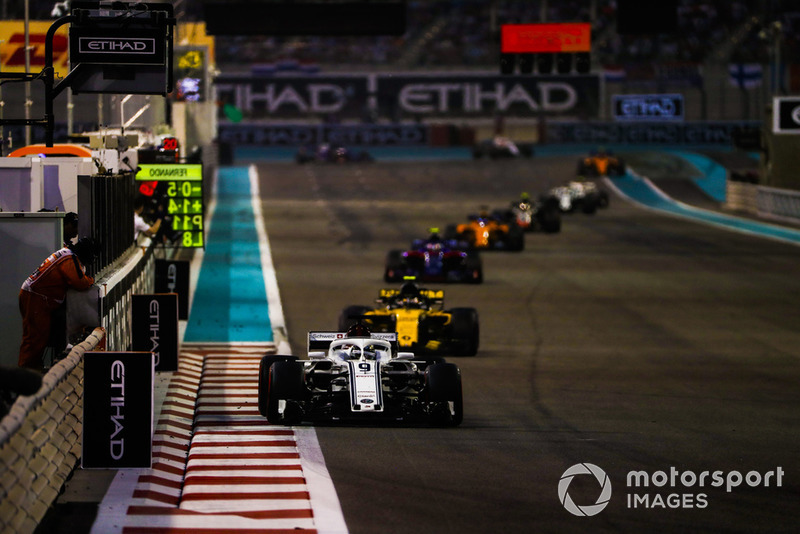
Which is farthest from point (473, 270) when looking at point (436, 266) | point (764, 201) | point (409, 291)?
point (764, 201)

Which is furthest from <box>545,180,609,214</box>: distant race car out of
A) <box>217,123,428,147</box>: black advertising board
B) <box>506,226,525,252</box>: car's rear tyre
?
<box>217,123,428,147</box>: black advertising board

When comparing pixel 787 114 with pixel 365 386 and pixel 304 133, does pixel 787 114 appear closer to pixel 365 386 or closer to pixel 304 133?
pixel 365 386

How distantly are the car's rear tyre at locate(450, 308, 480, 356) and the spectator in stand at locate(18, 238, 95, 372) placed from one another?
22.5 feet

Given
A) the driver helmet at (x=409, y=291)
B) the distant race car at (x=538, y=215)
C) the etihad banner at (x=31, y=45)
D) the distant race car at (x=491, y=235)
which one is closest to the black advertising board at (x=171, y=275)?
the driver helmet at (x=409, y=291)

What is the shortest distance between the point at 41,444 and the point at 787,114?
43.5 meters

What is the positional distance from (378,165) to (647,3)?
3783 centimetres

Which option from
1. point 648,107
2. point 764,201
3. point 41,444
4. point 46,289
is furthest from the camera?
point 648,107

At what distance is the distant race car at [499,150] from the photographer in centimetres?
7712

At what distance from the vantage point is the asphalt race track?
10094 millimetres

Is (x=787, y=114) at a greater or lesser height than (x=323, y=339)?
greater

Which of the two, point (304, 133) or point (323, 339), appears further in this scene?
point (304, 133)

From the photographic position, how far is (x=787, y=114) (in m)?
49.2

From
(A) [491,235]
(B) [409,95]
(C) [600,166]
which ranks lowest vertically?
(A) [491,235]

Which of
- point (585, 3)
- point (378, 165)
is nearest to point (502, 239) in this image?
point (378, 165)
